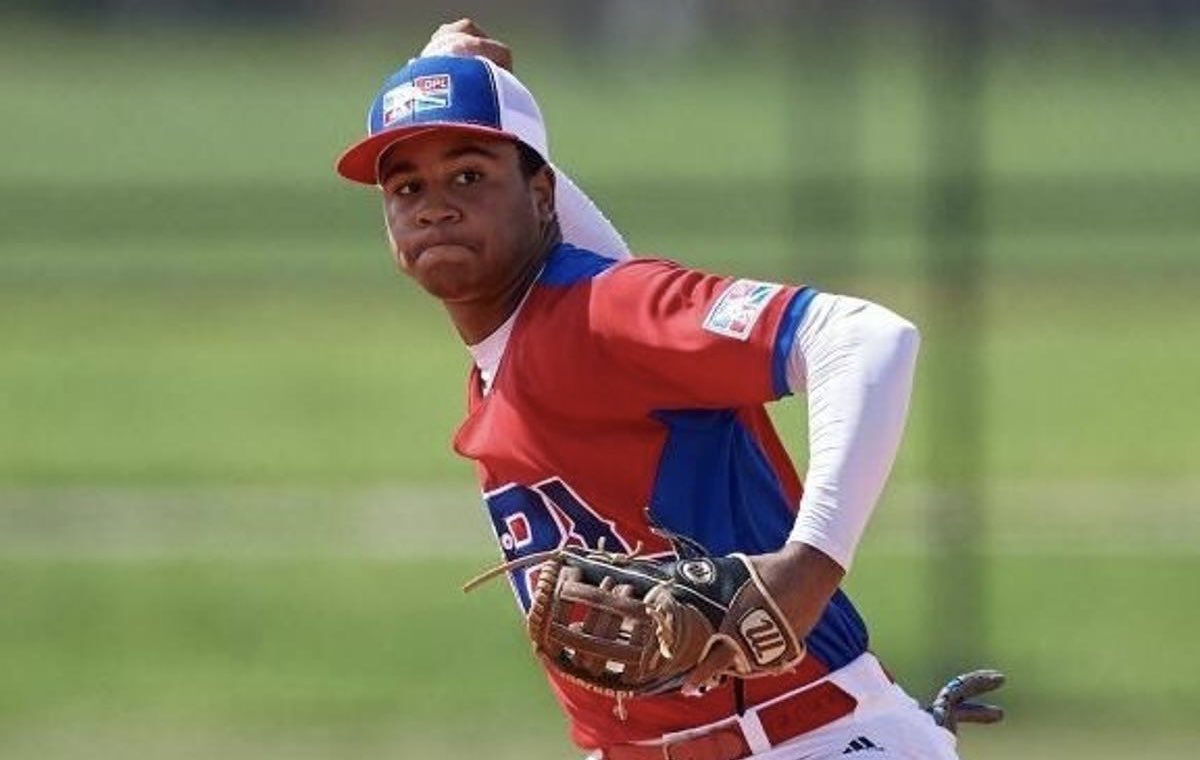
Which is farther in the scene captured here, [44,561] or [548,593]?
[44,561]

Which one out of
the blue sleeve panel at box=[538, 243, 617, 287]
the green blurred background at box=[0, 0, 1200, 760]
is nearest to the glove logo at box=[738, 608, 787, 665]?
the blue sleeve panel at box=[538, 243, 617, 287]

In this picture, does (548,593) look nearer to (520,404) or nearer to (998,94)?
(520,404)

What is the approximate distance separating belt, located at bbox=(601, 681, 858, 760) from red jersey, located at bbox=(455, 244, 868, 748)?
0.08 feet

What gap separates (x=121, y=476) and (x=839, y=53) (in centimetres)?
485

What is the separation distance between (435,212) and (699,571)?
0.92 m

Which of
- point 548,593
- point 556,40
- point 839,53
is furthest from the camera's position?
point 556,40

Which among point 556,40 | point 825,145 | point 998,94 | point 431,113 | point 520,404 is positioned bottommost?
point 520,404

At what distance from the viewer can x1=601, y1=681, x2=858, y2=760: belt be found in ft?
14.3

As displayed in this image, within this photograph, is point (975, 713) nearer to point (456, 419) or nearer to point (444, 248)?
point (444, 248)

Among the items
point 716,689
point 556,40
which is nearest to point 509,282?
point 716,689

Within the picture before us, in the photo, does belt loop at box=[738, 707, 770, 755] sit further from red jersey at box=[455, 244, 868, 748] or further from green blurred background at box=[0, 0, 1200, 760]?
green blurred background at box=[0, 0, 1200, 760]

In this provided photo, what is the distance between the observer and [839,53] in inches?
529

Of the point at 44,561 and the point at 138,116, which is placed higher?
the point at 138,116

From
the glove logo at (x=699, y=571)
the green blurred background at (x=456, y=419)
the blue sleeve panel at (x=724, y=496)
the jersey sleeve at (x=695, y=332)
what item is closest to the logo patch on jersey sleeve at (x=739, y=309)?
the jersey sleeve at (x=695, y=332)
